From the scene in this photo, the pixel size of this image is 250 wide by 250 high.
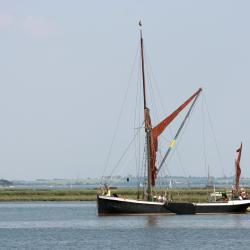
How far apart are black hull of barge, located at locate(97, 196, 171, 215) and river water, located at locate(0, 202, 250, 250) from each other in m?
0.95

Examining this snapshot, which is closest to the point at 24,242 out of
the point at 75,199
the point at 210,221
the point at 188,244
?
the point at 188,244

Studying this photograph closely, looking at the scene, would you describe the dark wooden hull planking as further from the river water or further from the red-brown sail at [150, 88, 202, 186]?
the red-brown sail at [150, 88, 202, 186]

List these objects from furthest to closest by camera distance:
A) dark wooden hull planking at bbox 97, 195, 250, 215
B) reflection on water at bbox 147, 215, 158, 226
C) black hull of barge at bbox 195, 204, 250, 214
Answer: black hull of barge at bbox 195, 204, 250, 214, dark wooden hull planking at bbox 97, 195, 250, 215, reflection on water at bbox 147, 215, 158, 226

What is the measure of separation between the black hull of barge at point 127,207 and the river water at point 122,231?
37.3 inches

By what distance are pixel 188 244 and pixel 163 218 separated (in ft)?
75.1

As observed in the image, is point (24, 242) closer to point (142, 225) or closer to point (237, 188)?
point (142, 225)

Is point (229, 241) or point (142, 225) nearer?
point (229, 241)

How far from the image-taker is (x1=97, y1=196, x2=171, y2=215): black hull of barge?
91.7 meters

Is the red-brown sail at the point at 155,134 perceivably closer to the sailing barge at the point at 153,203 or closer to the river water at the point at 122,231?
the sailing barge at the point at 153,203

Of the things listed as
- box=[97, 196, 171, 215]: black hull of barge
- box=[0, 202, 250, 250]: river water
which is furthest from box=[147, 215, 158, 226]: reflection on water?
box=[97, 196, 171, 215]: black hull of barge

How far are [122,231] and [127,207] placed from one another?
15.9 metres

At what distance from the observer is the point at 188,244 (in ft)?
218

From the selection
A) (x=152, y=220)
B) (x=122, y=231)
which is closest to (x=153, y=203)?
(x=152, y=220)

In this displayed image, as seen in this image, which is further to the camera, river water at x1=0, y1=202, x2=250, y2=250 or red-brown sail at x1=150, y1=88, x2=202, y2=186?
red-brown sail at x1=150, y1=88, x2=202, y2=186
